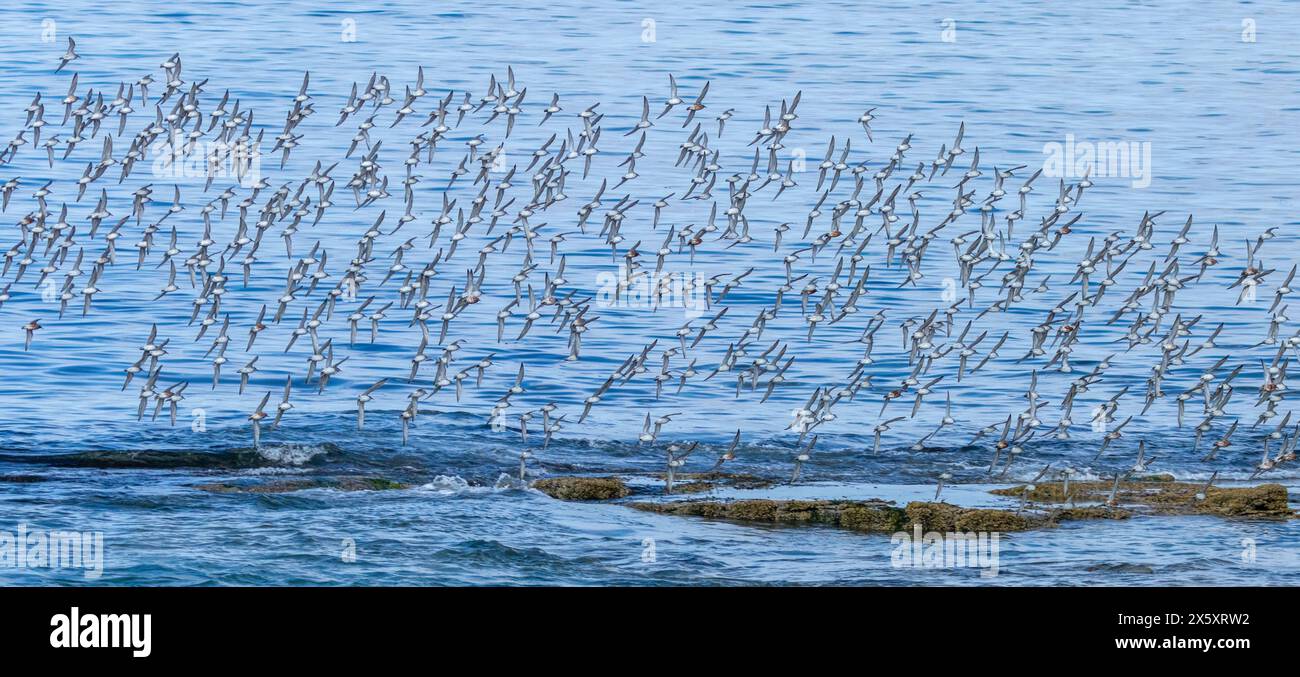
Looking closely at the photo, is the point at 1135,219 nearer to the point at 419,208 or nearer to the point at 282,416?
the point at 419,208

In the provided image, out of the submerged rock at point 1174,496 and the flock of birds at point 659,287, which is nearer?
the submerged rock at point 1174,496

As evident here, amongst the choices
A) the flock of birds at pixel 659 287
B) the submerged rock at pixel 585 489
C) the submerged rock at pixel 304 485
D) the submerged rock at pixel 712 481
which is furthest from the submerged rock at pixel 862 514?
the submerged rock at pixel 304 485

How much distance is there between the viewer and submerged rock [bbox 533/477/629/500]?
3791 cm

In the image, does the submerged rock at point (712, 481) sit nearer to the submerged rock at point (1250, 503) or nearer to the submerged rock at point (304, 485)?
the submerged rock at point (304, 485)

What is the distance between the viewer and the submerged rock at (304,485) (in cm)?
3847

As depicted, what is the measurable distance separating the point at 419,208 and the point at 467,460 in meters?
43.9

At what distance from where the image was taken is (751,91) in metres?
113

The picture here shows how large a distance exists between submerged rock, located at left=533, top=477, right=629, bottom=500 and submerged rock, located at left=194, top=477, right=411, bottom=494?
303cm

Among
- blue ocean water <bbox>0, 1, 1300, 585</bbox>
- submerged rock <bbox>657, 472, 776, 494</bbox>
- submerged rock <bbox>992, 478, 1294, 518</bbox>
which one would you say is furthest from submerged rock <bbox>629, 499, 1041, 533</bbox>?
submerged rock <bbox>657, 472, 776, 494</bbox>

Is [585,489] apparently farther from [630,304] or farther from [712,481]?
[630,304]

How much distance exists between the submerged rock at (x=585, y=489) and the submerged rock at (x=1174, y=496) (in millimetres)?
7324

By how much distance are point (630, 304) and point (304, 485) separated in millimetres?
30050

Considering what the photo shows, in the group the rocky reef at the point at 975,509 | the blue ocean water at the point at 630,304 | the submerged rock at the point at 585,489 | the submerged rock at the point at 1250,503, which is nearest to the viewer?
the blue ocean water at the point at 630,304
